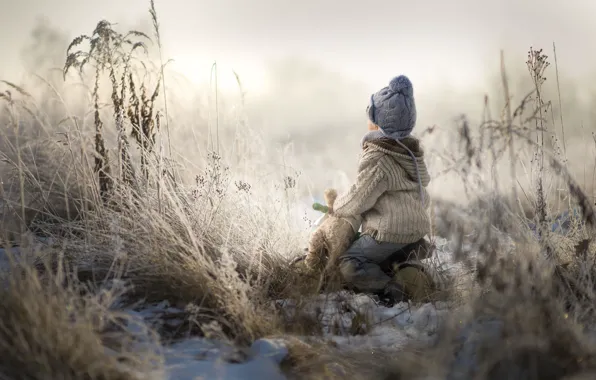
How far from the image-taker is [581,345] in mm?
2338

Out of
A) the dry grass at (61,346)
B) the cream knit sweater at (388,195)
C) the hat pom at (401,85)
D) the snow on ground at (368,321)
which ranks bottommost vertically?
the snow on ground at (368,321)

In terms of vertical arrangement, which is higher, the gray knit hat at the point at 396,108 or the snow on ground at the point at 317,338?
the gray knit hat at the point at 396,108

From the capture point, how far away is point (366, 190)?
13.3 feet

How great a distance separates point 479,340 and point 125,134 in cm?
255

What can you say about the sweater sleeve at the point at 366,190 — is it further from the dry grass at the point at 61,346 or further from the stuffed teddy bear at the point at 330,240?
the dry grass at the point at 61,346

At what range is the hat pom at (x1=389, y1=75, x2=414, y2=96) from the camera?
13.4 feet

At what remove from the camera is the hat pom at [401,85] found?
13.4 ft

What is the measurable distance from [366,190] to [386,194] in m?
0.16

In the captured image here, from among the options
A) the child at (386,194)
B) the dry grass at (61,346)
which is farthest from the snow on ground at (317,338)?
the child at (386,194)

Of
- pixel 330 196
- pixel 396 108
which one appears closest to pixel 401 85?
pixel 396 108

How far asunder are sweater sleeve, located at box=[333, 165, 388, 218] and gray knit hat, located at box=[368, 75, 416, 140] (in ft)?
0.92

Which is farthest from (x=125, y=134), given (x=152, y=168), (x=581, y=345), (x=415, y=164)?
(x=581, y=345)

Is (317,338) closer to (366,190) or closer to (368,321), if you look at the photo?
(368,321)

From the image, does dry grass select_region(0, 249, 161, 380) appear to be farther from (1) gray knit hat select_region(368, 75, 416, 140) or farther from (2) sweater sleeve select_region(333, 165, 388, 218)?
(1) gray knit hat select_region(368, 75, 416, 140)
